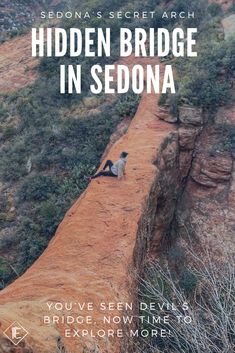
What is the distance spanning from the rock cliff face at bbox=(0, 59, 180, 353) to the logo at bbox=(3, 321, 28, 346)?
71 millimetres

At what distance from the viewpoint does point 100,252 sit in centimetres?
846

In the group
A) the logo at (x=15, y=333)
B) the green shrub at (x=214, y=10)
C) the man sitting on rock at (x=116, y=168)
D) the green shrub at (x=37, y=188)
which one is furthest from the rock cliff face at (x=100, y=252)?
the green shrub at (x=214, y=10)

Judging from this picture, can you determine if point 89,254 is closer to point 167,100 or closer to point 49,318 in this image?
point 49,318

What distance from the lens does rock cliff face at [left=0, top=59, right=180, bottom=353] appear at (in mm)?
6344

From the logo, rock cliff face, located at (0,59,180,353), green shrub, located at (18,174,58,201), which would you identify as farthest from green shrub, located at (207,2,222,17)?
the logo

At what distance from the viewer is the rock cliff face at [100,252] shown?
250 inches

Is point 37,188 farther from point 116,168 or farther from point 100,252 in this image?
point 100,252

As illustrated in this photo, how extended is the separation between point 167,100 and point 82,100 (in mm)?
4128

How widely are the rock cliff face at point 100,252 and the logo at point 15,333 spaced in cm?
7

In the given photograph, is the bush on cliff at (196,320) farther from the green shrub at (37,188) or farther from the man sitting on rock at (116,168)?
the green shrub at (37,188)

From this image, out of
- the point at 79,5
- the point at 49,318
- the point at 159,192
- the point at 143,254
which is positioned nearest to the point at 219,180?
the point at 159,192

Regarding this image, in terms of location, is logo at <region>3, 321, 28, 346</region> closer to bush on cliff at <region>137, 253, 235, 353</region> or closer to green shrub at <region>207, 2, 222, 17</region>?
bush on cliff at <region>137, 253, 235, 353</region>

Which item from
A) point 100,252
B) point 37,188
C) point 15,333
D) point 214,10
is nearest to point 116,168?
point 100,252

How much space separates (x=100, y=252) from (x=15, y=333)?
11.2ft
